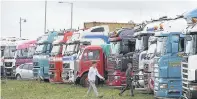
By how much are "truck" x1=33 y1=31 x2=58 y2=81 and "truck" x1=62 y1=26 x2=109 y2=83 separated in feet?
12.4

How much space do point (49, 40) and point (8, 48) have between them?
7.65 meters

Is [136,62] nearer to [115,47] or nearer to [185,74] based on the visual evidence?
[115,47]

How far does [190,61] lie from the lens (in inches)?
544

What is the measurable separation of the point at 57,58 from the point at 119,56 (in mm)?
7264

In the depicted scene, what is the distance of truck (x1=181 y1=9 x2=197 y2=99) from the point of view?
43.7ft

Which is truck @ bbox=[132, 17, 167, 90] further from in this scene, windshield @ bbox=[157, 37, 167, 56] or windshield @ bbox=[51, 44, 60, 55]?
windshield @ bbox=[51, 44, 60, 55]

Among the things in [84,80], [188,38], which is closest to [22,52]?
[84,80]

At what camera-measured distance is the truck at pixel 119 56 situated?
24.0 metres

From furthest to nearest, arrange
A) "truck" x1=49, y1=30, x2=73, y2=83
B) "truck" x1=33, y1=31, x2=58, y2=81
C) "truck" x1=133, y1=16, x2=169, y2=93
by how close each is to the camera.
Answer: "truck" x1=33, y1=31, x2=58, y2=81 → "truck" x1=49, y1=30, x2=73, y2=83 → "truck" x1=133, y1=16, x2=169, y2=93

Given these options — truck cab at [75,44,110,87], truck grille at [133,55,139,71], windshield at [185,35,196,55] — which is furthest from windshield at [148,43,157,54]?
truck cab at [75,44,110,87]

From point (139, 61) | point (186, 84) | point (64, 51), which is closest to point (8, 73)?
point (64, 51)

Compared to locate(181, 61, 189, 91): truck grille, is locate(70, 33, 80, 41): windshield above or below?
above

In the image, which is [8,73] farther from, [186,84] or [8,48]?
[186,84]

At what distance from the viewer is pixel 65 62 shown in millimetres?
28828
